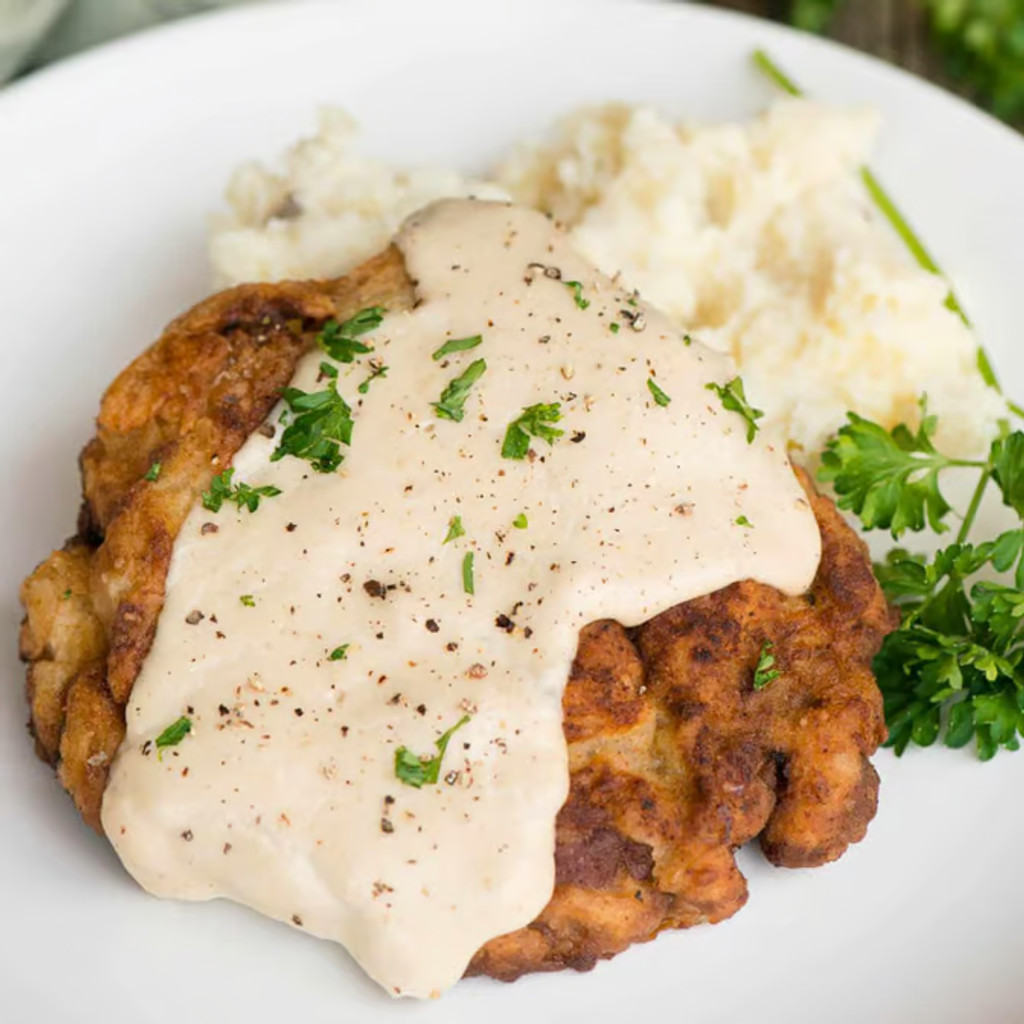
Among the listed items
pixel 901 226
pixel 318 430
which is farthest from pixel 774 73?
pixel 318 430

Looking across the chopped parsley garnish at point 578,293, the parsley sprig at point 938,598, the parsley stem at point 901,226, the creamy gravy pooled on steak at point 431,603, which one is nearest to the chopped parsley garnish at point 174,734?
the creamy gravy pooled on steak at point 431,603

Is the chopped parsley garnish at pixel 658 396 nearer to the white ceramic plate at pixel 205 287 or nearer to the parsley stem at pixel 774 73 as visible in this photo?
the white ceramic plate at pixel 205 287

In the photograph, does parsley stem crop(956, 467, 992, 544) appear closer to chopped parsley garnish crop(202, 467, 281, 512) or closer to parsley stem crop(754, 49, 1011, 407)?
parsley stem crop(754, 49, 1011, 407)

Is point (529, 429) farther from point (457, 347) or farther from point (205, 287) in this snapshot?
point (205, 287)

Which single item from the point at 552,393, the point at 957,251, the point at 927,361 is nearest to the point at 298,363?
the point at 552,393

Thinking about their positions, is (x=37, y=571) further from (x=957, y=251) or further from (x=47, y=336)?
(x=957, y=251)

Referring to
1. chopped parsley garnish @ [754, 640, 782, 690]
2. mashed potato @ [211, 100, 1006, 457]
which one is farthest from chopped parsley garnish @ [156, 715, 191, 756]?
mashed potato @ [211, 100, 1006, 457]
